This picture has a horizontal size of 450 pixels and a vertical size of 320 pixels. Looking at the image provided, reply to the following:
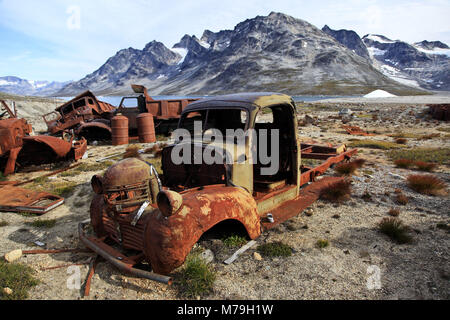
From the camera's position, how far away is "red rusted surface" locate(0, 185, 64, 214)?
493 centimetres

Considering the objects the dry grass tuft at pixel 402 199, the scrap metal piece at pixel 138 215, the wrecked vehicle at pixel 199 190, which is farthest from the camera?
the dry grass tuft at pixel 402 199

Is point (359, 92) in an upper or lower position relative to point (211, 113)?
upper

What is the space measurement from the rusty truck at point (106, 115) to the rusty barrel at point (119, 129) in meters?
1.26

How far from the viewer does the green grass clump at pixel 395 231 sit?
361cm

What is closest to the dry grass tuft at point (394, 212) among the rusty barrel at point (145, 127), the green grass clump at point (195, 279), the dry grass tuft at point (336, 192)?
the dry grass tuft at point (336, 192)

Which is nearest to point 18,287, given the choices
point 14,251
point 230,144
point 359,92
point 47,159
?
point 14,251

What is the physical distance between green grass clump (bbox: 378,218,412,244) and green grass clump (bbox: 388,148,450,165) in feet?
16.8

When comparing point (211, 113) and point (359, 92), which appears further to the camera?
point (359, 92)

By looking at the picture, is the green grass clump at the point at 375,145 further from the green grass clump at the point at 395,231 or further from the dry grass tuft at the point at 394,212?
the green grass clump at the point at 395,231

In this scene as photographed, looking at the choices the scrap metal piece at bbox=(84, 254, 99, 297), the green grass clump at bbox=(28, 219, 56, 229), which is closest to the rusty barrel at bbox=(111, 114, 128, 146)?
the green grass clump at bbox=(28, 219, 56, 229)

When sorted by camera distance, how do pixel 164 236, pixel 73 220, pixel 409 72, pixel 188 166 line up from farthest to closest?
pixel 409 72 → pixel 73 220 → pixel 188 166 → pixel 164 236

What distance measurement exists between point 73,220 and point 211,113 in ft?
10.6

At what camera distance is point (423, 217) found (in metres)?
4.33

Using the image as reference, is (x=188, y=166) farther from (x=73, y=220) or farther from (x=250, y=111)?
(x=73, y=220)
